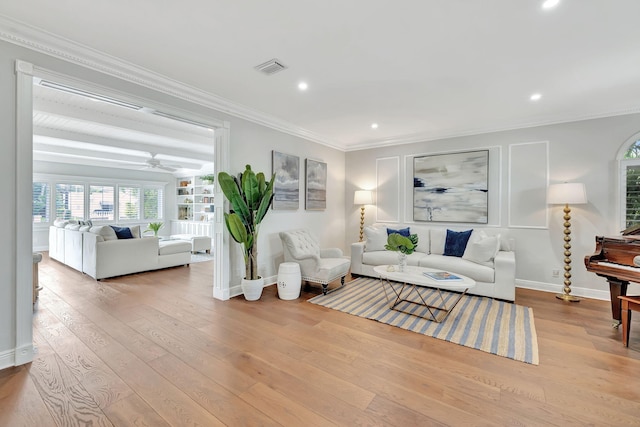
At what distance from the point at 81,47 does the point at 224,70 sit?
1.19 metres

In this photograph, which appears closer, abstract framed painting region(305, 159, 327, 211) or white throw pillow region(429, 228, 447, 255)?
white throw pillow region(429, 228, 447, 255)

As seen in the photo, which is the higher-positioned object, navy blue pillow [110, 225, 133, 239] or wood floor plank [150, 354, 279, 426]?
navy blue pillow [110, 225, 133, 239]

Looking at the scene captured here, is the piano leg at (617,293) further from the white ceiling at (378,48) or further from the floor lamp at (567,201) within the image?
the white ceiling at (378,48)

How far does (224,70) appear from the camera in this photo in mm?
2953

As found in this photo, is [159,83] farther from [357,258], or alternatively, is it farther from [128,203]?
[128,203]

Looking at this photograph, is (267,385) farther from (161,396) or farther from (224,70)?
(224,70)

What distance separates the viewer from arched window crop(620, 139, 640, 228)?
147 inches

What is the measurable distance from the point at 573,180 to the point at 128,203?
11755mm

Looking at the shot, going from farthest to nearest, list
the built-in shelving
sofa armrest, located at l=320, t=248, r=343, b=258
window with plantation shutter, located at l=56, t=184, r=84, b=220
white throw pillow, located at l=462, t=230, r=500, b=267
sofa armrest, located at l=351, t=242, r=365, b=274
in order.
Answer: the built-in shelving → window with plantation shutter, located at l=56, t=184, r=84, b=220 → sofa armrest, located at l=351, t=242, r=365, b=274 → sofa armrest, located at l=320, t=248, r=343, b=258 → white throw pillow, located at l=462, t=230, r=500, b=267

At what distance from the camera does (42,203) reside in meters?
7.96

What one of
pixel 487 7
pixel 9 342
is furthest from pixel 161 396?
pixel 487 7

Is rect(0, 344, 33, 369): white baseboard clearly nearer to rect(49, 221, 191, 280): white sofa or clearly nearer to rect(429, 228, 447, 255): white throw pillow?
rect(49, 221, 191, 280): white sofa

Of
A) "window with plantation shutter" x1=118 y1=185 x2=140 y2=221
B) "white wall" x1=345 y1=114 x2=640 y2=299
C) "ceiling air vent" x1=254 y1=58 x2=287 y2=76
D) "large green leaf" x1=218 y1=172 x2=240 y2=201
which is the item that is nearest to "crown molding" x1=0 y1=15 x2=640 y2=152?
"white wall" x1=345 y1=114 x2=640 y2=299

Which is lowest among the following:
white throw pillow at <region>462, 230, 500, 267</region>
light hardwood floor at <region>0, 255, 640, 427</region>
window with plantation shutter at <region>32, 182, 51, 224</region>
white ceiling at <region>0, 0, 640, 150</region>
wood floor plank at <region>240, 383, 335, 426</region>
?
wood floor plank at <region>240, 383, 335, 426</region>
